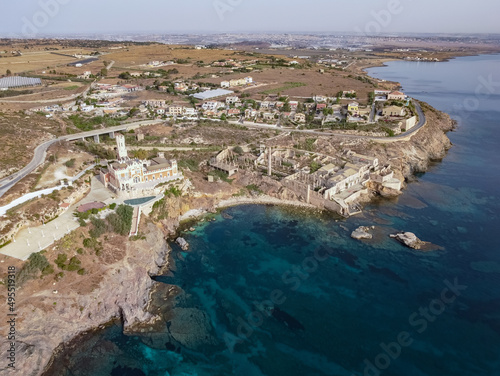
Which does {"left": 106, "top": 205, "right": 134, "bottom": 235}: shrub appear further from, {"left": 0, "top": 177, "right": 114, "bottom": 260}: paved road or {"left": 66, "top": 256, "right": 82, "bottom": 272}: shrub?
{"left": 66, "top": 256, "right": 82, "bottom": 272}: shrub

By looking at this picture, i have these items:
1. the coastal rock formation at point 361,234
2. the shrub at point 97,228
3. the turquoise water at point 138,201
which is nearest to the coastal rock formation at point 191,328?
the shrub at point 97,228

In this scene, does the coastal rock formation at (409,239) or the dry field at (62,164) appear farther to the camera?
the dry field at (62,164)

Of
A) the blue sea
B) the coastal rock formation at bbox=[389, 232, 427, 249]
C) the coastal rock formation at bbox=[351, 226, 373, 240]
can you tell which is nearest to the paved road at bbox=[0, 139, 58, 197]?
the blue sea

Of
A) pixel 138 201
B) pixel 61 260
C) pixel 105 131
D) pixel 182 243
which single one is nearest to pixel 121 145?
pixel 138 201

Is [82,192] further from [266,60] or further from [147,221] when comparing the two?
[266,60]

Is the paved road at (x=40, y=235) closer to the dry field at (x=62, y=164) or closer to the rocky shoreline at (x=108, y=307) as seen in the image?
the rocky shoreline at (x=108, y=307)

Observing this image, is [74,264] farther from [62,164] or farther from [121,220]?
[62,164]

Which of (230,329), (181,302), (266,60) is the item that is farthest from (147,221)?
(266,60)
